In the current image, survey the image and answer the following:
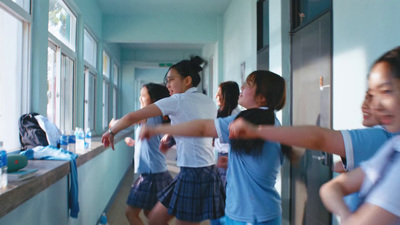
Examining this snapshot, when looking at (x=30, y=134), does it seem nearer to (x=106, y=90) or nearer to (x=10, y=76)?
(x=10, y=76)

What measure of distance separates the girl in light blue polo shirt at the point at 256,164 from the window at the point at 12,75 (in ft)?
5.43

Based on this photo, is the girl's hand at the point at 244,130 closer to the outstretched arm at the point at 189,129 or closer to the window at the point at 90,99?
the outstretched arm at the point at 189,129

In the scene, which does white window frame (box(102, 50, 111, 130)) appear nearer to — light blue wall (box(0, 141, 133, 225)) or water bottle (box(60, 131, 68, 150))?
light blue wall (box(0, 141, 133, 225))

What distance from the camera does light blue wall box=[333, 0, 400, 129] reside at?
1.65 m

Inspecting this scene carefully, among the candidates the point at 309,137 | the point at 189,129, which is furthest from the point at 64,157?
the point at 309,137

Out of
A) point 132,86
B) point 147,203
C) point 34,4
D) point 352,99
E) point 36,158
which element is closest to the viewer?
point 352,99

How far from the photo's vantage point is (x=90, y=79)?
18.3 ft

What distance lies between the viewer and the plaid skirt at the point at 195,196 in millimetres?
1990

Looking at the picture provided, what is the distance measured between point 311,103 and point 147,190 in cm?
151

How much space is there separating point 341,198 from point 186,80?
5.04ft

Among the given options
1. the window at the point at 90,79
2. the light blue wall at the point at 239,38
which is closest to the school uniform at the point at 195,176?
the light blue wall at the point at 239,38

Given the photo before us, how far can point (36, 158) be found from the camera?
2.13 meters

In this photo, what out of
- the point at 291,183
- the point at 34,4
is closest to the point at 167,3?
the point at 34,4

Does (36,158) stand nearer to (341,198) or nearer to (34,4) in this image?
(34,4)
